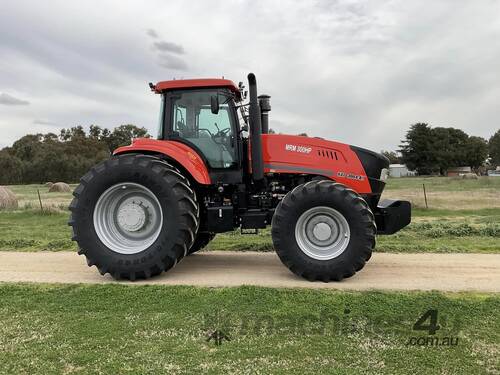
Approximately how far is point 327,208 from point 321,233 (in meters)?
0.36

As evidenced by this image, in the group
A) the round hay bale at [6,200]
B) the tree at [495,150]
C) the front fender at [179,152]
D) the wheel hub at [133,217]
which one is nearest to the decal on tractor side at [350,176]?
the front fender at [179,152]

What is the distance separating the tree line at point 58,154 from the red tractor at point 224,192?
3128cm

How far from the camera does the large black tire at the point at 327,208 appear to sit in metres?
6.07

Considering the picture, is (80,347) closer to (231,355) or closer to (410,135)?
(231,355)

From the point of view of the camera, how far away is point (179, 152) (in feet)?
21.8

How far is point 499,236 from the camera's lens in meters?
9.70

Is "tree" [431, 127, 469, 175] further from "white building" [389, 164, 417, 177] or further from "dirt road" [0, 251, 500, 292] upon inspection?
"dirt road" [0, 251, 500, 292]

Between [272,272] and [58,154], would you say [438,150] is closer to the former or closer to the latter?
[58,154]

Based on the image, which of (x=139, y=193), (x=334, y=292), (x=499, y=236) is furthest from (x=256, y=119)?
(x=499, y=236)

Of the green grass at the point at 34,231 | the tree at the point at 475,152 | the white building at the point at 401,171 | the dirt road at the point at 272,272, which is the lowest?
the dirt road at the point at 272,272

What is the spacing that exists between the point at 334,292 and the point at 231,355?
2.04 m

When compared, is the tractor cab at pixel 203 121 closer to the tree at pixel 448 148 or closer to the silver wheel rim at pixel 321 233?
the silver wheel rim at pixel 321 233

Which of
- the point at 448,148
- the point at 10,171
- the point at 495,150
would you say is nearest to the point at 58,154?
the point at 10,171

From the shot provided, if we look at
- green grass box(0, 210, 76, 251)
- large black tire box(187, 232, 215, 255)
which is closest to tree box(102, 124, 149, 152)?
green grass box(0, 210, 76, 251)
